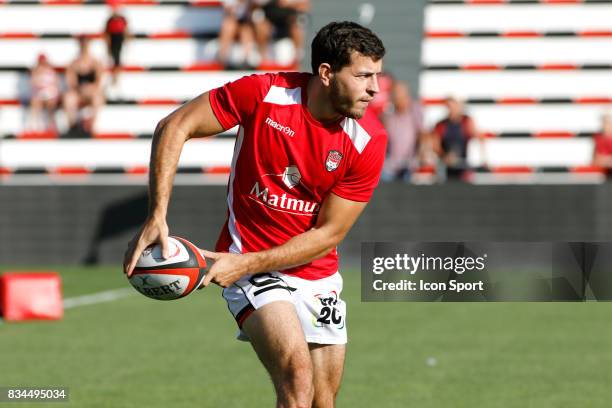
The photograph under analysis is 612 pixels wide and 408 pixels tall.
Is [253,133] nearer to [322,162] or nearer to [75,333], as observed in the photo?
[322,162]

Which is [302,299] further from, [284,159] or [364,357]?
[364,357]

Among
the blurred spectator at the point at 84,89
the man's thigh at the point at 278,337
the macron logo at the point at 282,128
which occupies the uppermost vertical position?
the macron logo at the point at 282,128

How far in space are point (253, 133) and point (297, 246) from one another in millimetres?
660

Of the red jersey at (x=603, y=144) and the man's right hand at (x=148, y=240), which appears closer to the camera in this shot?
the man's right hand at (x=148, y=240)

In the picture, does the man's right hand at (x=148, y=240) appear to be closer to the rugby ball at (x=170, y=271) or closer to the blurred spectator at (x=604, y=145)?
the rugby ball at (x=170, y=271)

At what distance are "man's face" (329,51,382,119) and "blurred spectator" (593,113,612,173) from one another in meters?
16.2

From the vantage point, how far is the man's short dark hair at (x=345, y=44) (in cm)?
652

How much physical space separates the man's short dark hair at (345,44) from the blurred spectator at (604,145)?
639 inches

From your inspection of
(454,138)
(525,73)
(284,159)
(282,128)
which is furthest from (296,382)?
(525,73)

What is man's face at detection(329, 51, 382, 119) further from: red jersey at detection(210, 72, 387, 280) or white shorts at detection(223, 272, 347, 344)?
white shorts at detection(223, 272, 347, 344)

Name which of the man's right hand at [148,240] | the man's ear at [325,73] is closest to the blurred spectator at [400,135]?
the man's ear at [325,73]

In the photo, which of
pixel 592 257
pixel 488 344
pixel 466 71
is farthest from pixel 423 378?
pixel 466 71

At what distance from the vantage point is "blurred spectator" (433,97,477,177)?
21.6m

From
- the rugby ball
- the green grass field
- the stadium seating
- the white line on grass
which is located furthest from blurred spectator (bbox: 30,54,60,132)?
the rugby ball
